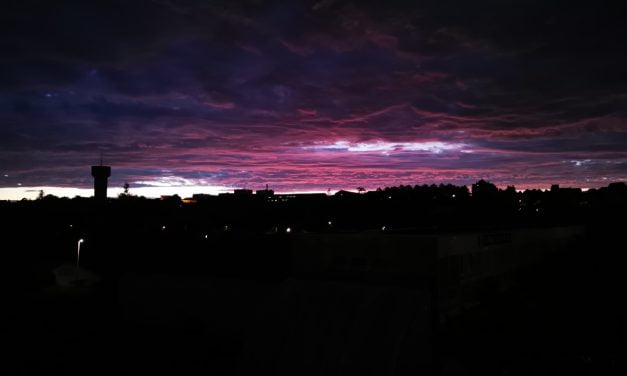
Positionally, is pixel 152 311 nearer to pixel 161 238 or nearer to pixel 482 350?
pixel 161 238

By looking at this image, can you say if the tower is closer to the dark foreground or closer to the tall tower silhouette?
the tall tower silhouette

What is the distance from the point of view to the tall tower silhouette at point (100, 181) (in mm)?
108500

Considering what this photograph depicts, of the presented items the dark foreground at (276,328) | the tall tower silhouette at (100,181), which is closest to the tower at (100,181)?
the tall tower silhouette at (100,181)

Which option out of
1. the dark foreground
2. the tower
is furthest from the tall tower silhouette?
the dark foreground

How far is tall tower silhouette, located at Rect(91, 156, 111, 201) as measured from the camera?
108m

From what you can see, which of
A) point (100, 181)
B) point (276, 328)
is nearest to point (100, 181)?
point (100, 181)

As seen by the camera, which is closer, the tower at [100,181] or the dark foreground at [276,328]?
the dark foreground at [276,328]

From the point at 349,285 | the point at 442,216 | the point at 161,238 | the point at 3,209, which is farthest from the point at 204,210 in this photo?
the point at 349,285

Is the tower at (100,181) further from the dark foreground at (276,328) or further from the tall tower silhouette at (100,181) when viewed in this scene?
the dark foreground at (276,328)

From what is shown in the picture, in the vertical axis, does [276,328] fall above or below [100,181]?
below

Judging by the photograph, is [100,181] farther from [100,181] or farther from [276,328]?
[276,328]

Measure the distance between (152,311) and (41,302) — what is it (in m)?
12.8

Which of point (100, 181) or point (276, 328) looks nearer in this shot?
point (276, 328)

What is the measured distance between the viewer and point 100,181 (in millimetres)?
108688
